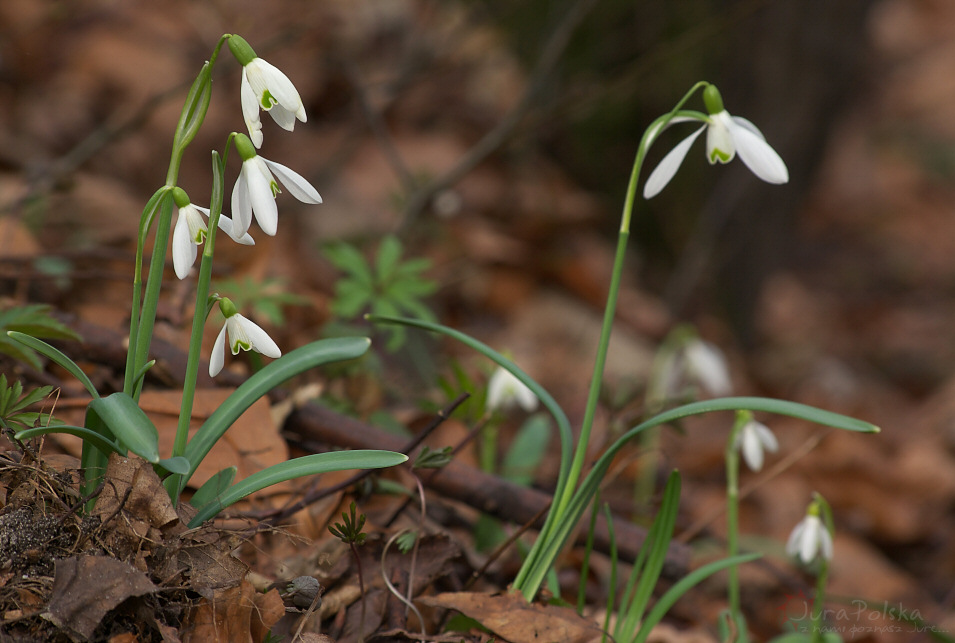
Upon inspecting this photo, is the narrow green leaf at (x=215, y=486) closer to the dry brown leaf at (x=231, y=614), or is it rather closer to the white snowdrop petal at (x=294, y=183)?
the dry brown leaf at (x=231, y=614)

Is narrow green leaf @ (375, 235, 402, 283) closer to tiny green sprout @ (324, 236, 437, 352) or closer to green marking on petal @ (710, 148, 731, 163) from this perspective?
tiny green sprout @ (324, 236, 437, 352)

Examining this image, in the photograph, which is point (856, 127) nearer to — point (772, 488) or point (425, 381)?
point (772, 488)

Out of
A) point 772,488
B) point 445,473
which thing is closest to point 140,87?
point 445,473

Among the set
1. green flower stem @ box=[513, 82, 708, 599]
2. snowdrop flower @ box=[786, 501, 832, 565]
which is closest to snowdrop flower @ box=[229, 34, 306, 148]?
green flower stem @ box=[513, 82, 708, 599]

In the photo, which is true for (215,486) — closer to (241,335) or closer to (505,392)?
(241,335)

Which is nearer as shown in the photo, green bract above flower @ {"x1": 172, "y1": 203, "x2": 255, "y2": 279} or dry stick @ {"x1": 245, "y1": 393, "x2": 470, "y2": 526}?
green bract above flower @ {"x1": 172, "y1": 203, "x2": 255, "y2": 279}

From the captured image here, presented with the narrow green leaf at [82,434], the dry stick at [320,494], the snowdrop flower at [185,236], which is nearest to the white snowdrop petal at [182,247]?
the snowdrop flower at [185,236]
